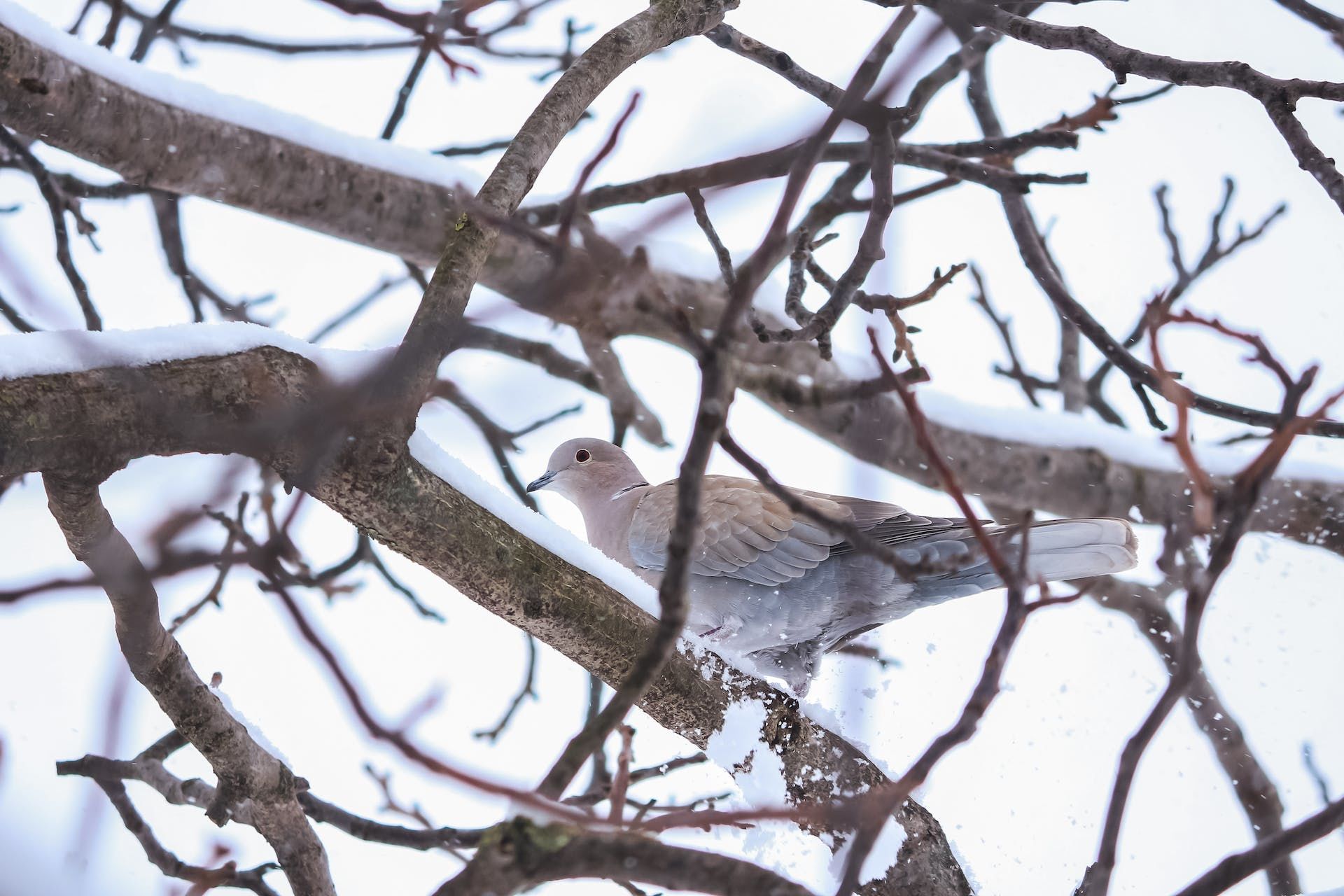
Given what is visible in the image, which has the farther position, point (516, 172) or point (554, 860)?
point (516, 172)

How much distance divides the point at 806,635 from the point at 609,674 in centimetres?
146

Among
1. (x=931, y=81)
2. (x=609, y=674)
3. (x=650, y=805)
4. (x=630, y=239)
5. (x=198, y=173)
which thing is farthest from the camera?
(x=931, y=81)

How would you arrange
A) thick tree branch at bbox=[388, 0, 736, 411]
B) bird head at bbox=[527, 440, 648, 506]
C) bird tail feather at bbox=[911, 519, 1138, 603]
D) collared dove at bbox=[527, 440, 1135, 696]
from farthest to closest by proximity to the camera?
1. bird head at bbox=[527, 440, 648, 506]
2. collared dove at bbox=[527, 440, 1135, 696]
3. bird tail feather at bbox=[911, 519, 1138, 603]
4. thick tree branch at bbox=[388, 0, 736, 411]

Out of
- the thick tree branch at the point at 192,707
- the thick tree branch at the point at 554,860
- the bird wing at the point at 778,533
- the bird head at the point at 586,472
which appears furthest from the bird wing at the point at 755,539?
the thick tree branch at the point at 554,860

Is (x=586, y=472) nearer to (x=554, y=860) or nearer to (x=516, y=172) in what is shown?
(x=516, y=172)

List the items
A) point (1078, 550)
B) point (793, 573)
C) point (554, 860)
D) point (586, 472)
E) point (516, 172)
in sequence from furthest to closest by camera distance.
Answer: point (586, 472), point (793, 573), point (1078, 550), point (516, 172), point (554, 860)

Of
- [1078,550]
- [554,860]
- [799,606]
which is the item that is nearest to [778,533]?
[799,606]

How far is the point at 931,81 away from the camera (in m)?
3.98

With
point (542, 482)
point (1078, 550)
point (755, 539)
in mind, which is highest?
point (542, 482)

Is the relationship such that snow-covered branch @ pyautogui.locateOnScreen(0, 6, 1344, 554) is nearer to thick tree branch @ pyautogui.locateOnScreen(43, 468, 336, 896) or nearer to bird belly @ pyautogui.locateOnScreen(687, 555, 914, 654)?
bird belly @ pyautogui.locateOnScreen(687, 555, 914, 654)

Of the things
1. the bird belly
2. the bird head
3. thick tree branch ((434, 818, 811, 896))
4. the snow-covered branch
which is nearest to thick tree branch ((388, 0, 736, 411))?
the snow-covered branch

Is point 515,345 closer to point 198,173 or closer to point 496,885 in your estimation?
point 198,173

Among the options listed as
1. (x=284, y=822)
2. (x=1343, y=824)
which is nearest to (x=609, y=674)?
(x=284, y=822)

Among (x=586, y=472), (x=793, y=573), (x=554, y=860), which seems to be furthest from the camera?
(x=586, y=472)
